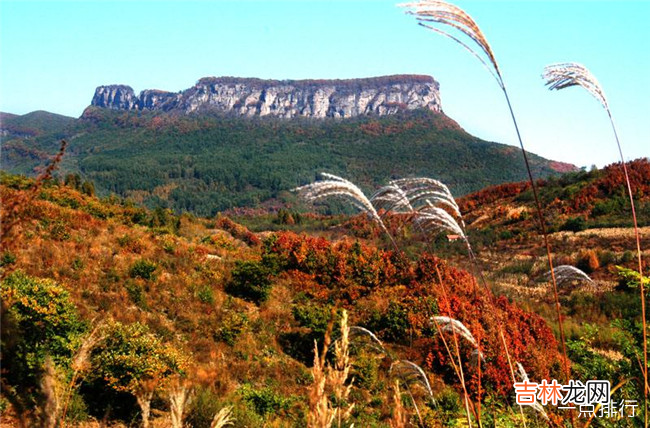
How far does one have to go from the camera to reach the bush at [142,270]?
1133cm

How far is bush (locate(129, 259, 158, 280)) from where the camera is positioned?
11.3 m

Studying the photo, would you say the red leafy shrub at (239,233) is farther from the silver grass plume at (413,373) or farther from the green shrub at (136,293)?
the silver grass plume at (413,373)

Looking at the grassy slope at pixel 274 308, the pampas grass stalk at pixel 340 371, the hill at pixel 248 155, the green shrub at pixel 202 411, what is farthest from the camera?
the hill at pixel 248 155

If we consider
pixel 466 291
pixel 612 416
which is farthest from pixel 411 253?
pixel 612 416

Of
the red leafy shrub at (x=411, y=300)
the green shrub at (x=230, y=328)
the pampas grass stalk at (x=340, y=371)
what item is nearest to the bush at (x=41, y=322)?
the green shrub at (x=230, y=328)

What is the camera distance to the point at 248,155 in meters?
132

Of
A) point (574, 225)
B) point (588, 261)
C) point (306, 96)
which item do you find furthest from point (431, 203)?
point (306, 96)

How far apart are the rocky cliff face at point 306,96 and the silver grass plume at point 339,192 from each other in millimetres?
175329

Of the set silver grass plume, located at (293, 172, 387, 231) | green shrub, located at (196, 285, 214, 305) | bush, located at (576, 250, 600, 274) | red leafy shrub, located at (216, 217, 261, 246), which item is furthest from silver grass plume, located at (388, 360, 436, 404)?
red leafy shrub, located at (216, 217, 261, 246)

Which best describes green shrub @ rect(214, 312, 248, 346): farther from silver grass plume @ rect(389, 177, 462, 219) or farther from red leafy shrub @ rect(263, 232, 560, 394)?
silver grass plume @ rect(389, 177, 462, 219)

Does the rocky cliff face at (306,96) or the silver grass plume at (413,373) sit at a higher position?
the rocky cliff face at (306,96)

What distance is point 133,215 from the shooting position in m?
20.3

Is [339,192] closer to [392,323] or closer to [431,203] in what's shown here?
[431,203]

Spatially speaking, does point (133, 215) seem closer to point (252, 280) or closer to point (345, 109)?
point (252, 280)
